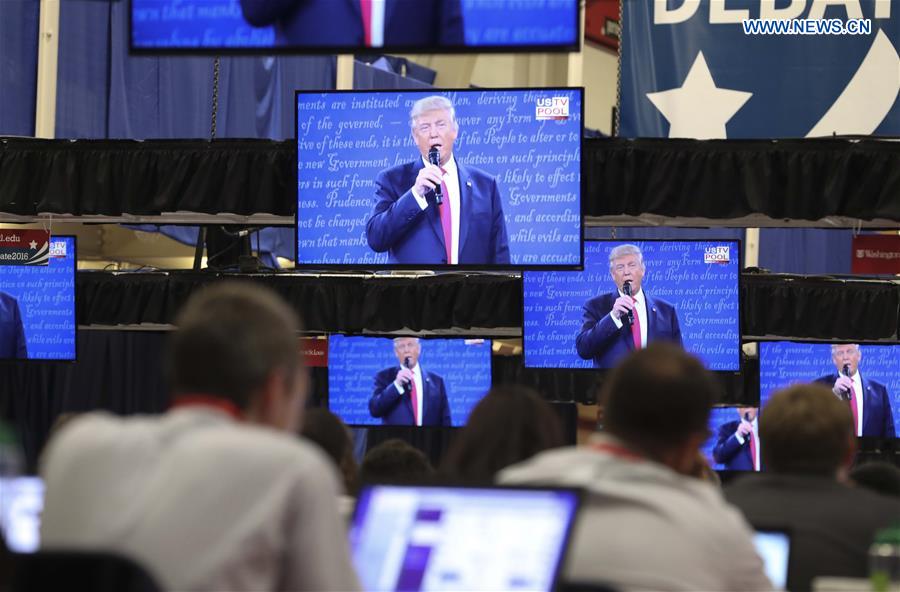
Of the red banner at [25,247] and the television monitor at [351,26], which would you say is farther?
the red banner at [25,247]

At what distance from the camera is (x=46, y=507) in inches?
75.1

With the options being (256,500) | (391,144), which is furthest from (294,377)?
(391,144)

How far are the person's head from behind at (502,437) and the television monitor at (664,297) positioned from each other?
5.18 metres

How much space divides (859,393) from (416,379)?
285 cm

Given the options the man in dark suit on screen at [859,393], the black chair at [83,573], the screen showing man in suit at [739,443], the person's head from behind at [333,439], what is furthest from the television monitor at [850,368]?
the black chair at [83,573]

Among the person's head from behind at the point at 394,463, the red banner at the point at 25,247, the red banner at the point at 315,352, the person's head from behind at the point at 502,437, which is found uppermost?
the red banner at the point at 25,247

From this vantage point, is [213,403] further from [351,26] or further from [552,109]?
[552,109]

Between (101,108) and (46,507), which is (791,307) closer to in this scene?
(101,108)

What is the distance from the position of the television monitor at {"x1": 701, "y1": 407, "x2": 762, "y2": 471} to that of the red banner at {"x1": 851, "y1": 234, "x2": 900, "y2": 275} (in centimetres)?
120

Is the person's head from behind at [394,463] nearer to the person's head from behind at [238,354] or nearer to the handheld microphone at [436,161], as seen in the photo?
the person's head from behind at [238,354]

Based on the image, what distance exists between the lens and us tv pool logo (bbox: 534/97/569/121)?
22.9 feet

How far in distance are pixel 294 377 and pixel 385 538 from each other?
0.32m

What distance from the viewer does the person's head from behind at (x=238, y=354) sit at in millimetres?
1894

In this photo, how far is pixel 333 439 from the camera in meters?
3.97
